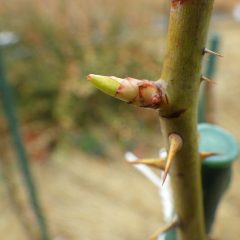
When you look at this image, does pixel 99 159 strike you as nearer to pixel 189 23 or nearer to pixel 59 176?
pixel 59 176

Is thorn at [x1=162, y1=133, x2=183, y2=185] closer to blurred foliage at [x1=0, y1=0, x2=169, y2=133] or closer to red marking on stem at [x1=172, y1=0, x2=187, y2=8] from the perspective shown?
red marking on stem at [x1=172, y1=0, x2=187, y2=8]

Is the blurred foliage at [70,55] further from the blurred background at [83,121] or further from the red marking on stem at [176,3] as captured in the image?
the red marking on stem at [176,3]

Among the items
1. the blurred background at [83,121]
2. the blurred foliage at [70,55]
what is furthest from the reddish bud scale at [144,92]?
the blurred foliage at [70,55]

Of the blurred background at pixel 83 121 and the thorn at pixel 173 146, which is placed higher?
the thorn at pixel 173 146

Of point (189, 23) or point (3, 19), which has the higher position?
point (189, 23)

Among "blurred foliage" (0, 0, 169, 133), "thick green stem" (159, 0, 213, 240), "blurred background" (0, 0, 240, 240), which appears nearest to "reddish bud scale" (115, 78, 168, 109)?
"thick green stem" (159, 0, 213, 240)

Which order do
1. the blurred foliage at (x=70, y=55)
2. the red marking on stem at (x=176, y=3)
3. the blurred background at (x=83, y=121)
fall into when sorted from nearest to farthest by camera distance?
1. the red marking on stem at (x=176, y=3)
2. the blurred background at (x=83, y=121)
3. the blurred foliage at (x=70, y=55)

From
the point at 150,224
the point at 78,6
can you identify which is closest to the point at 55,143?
the point at 150,224

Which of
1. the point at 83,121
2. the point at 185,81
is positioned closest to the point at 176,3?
the point at 185,81
